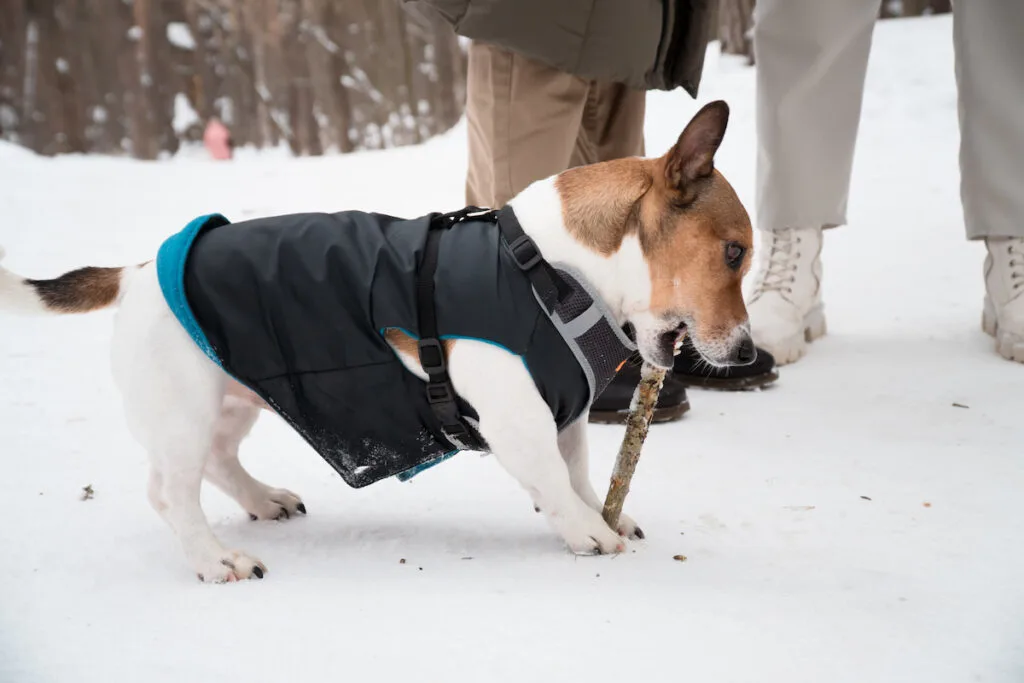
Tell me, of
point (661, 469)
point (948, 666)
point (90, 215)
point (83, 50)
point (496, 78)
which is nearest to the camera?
point (948, 666)

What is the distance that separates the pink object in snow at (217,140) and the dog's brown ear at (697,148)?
7666 mm

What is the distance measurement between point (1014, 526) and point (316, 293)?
1539 mm

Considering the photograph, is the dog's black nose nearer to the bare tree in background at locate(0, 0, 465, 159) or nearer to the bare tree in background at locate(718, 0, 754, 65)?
the bare tree in background at locate(718, 0, 754, 65)

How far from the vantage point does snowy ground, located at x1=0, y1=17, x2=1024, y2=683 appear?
4.63ft

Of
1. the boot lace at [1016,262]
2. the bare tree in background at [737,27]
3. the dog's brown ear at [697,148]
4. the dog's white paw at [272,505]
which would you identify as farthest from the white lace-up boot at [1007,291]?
the bare tree in background at [737,27]

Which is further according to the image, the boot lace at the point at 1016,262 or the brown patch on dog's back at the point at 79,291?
the boot lace at the point at 1016,262

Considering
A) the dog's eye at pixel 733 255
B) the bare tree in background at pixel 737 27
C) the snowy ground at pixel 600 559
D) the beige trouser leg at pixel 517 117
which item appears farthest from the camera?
the bare tree in background at pixel 737 27

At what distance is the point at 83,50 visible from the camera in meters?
7.88

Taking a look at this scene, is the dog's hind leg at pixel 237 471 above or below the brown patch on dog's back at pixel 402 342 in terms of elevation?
below

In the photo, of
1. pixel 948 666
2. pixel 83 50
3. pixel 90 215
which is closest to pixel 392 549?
pixel 948 666

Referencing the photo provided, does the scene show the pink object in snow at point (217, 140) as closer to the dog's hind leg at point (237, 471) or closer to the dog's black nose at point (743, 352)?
the dog's hind leg at point (237, 471)

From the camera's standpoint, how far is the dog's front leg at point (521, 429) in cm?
170

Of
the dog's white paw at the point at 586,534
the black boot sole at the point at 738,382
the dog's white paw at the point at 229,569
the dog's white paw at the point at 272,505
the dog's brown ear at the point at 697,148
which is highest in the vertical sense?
the dog's brown ear at the point at 697,148

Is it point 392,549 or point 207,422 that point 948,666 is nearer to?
point 392,549
